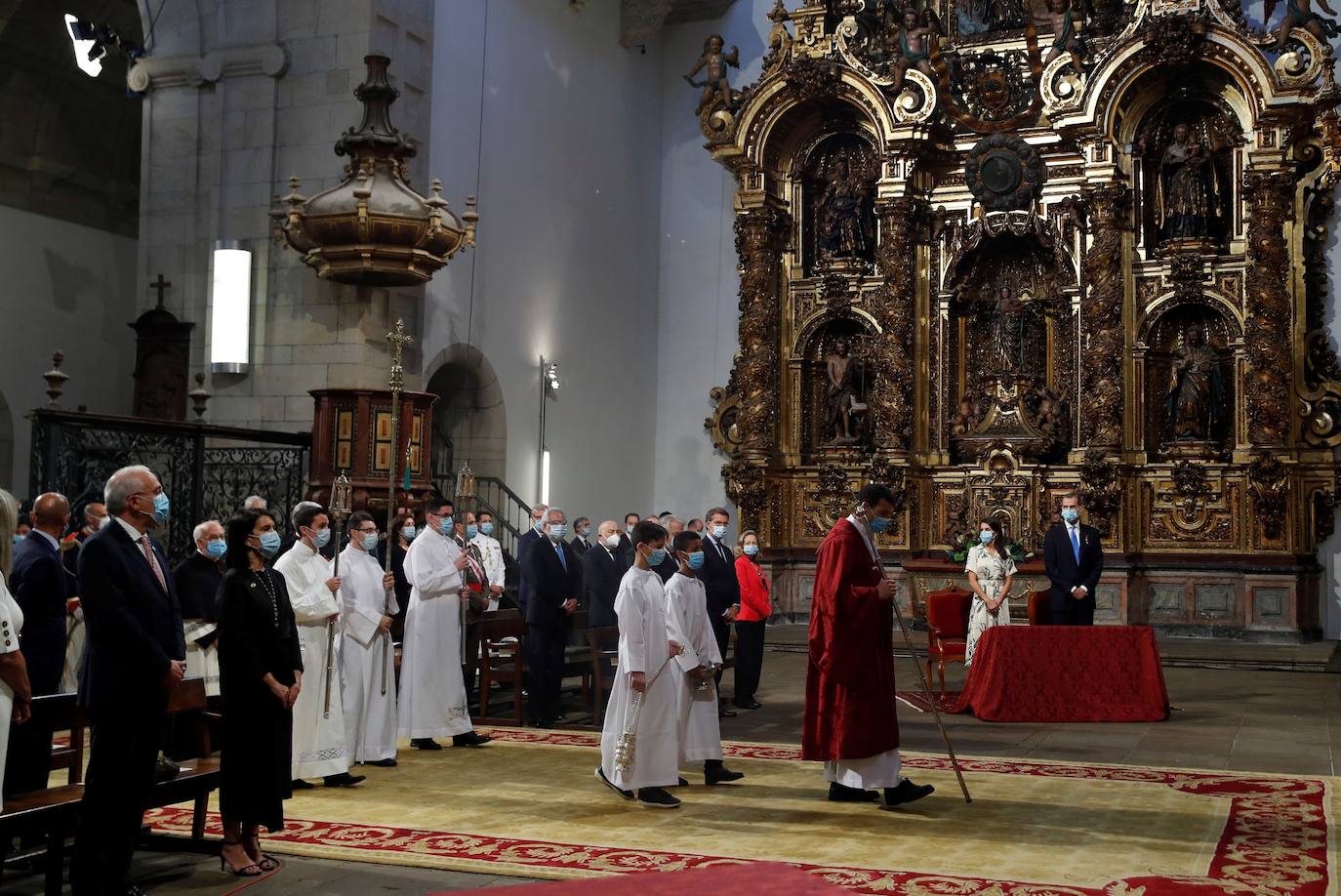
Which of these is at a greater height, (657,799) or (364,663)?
(364,663)

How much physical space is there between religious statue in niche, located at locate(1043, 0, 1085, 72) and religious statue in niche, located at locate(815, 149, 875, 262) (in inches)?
112

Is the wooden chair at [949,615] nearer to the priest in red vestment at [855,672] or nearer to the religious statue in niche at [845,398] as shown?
the priest in red vestment at [855,672]

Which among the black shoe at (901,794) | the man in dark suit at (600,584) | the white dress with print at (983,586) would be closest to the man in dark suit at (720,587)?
the man in dark suit at (600,584)

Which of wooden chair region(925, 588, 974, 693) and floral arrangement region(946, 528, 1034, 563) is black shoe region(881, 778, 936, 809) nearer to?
wooden chair region(925, 588, 974, 693)

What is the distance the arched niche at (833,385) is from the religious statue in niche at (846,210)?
95 cm

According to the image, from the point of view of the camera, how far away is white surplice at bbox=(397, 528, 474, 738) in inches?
404

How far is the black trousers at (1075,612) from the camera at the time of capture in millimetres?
13156

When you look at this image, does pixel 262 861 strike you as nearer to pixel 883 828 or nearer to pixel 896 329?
pixel 883 828

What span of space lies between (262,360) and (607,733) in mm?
8811

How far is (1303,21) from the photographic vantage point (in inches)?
672

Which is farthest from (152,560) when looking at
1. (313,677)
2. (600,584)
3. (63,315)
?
(63,315)

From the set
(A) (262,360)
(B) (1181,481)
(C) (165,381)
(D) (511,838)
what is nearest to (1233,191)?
(B) (1181,481)

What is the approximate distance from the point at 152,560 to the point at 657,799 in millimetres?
3258

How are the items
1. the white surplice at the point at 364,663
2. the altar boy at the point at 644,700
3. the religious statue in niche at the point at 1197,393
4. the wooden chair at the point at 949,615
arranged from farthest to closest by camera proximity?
the religious statue in niche at the point at 1197,393 < the wooden chair at the point at 949,615 < the white surplice at the point at 364,663 < the altar boy at the point at 644,700
